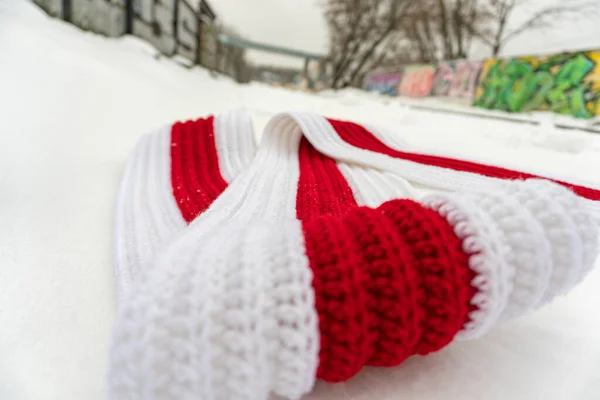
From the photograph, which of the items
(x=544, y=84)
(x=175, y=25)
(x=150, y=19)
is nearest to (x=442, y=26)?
(x=544, y=84)

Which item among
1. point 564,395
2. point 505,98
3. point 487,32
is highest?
point 487,32

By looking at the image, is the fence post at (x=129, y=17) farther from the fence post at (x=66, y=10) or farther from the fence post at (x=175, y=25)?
the fence post at (x=175, y=25)

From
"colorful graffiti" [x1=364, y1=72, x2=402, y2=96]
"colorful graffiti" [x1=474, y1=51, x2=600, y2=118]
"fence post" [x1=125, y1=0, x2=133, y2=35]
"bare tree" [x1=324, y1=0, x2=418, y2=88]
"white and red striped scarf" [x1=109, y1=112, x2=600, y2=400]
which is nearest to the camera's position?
"white and red striped scarf" [x1=109, y1=112, x2=600, y2=400]

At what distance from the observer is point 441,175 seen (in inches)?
25.7

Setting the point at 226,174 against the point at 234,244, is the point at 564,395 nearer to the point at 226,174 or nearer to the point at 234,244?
the point at 234,244

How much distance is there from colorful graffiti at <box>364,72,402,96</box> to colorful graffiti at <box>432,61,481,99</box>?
106 centimetres

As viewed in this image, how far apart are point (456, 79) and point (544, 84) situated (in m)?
1.30

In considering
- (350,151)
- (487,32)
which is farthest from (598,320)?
(487,32)

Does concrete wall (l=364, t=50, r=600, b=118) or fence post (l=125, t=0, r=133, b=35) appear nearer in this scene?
concrete wall (l=364, t=50, r=600, b=118)

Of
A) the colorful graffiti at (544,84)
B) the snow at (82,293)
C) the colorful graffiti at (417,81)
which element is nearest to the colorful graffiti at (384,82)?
the colorful graffiti at (417,81)

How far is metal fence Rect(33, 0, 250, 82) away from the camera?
2210 mm

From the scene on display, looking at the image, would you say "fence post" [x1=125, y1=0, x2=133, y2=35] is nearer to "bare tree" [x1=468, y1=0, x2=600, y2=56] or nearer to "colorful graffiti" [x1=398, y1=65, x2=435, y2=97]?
"colorful graffiti" [x1=398, y1=65, x2=435, y2=97]

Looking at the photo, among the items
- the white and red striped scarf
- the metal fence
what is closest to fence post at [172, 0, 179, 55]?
the metal fence

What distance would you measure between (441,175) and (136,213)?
53 centimetres
